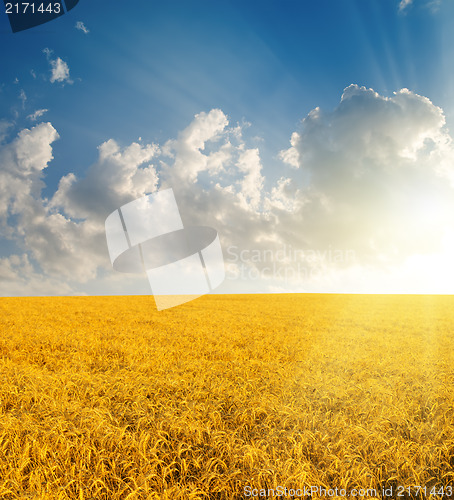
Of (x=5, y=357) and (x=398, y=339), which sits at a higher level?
(x=5, y=357)

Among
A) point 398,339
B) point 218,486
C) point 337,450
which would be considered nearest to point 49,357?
point 218,486

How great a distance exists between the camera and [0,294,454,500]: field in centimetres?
387

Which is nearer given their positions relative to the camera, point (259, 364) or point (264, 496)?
point (264, 496)

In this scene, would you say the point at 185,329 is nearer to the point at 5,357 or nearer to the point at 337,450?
the point at 5,357

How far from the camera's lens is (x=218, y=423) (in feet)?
17.1

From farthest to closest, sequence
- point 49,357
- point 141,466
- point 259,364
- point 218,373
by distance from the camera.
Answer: point 49,357 < point 259,364 < point 218,373 < point 141,466

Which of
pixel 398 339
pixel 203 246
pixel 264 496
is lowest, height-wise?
pixel 398 339

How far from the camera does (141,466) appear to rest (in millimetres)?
4070

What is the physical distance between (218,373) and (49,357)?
5823 mm

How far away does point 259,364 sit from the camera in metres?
8.95

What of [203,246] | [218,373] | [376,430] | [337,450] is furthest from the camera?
[203,246]

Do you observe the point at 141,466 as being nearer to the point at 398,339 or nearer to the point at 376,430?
the point at 376,430

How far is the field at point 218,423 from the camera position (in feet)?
12.7

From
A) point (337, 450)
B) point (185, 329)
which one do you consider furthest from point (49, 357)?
point (337, 450)
